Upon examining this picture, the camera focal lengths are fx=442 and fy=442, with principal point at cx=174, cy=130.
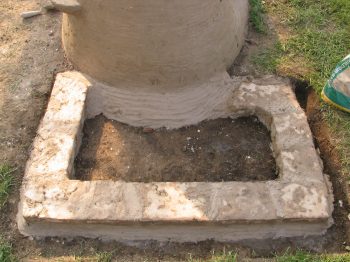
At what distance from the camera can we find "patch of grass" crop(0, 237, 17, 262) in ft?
9.39

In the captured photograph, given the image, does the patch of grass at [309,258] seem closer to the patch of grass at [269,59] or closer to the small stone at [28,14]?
the patch of grass at [269,59]

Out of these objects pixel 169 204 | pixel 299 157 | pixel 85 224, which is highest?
pixel 299 157

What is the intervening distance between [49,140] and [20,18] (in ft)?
5.56

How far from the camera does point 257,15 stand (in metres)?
4.32

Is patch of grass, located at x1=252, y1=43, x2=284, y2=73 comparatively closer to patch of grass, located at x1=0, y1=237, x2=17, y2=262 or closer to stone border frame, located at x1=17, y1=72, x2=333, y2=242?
stone border frame, located at x1=17, y1=72, x2=333, y2=242

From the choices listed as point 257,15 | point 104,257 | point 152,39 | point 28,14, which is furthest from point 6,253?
point 257,15

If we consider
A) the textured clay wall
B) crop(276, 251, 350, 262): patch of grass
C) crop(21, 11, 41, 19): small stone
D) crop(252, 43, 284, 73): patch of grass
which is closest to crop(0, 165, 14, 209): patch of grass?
the textured clay wall

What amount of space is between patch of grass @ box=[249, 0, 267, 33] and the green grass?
77 millimetres

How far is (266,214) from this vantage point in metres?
2.89

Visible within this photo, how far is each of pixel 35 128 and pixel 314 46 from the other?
2.57 meters

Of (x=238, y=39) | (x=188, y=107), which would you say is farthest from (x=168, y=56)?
(x=238, y=39)

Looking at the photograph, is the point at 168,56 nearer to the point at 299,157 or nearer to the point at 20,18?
the point at 299,157

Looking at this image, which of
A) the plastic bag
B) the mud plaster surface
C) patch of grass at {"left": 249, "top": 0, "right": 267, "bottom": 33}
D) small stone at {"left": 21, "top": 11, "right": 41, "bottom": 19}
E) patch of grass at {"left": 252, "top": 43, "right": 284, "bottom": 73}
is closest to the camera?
the mud plaster surface

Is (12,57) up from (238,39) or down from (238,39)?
down
